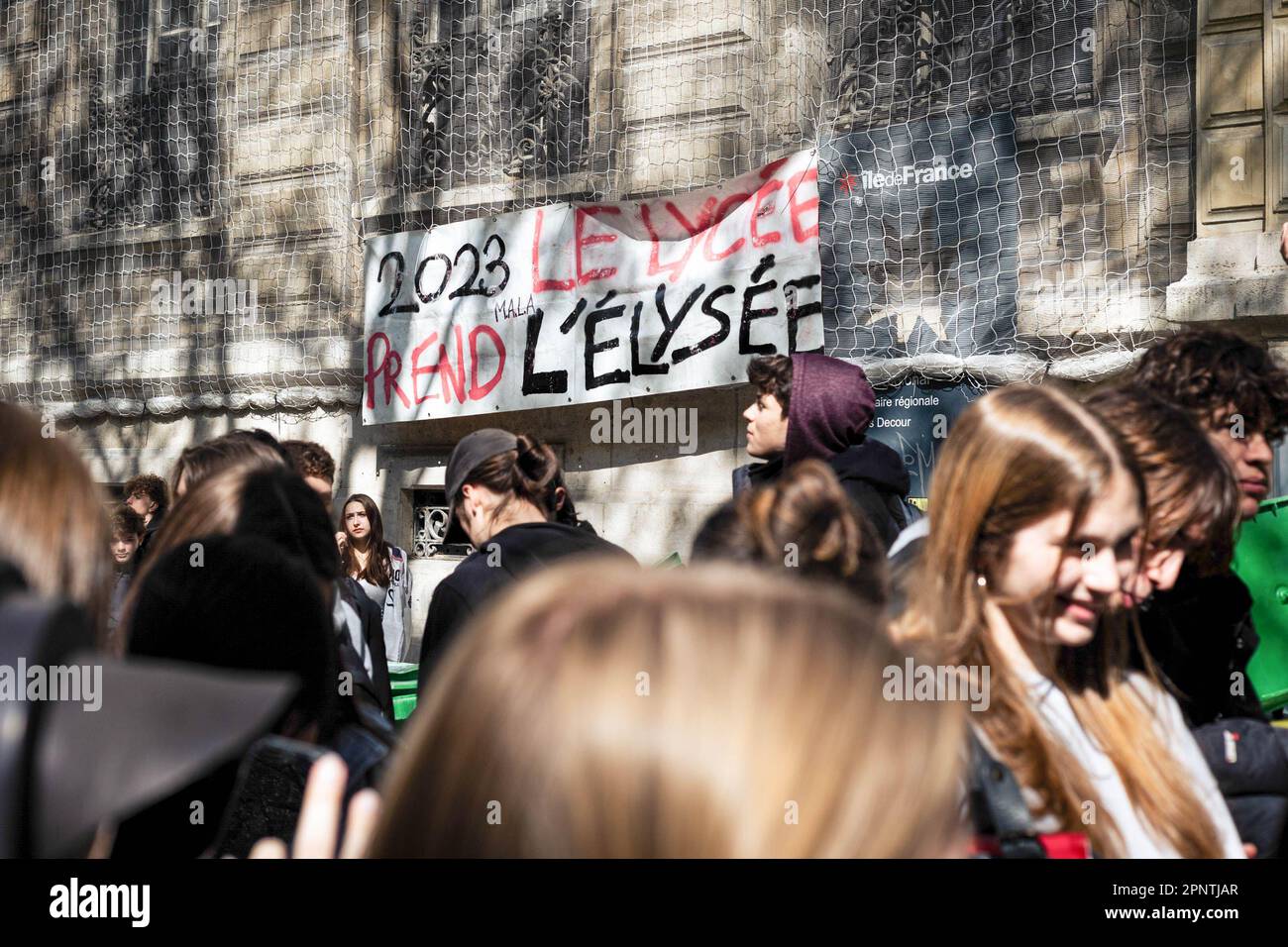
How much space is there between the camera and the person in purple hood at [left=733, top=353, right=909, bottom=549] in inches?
127

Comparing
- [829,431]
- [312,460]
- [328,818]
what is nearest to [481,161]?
[312,460]

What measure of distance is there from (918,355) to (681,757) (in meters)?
5.88

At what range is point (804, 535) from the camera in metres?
2.04

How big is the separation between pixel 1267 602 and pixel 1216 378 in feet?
3.12

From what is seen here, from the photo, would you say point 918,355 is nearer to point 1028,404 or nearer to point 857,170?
point 857,170

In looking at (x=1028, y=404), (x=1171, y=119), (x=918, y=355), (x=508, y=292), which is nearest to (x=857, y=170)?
(x=918, y=355)

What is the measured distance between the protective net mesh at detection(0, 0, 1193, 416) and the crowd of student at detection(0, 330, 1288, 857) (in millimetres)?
3056

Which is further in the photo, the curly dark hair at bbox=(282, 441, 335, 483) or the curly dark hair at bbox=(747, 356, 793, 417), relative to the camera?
the curly dark hair at bbox=(282, 441, 335, 483)

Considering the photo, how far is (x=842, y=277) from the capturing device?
658cm

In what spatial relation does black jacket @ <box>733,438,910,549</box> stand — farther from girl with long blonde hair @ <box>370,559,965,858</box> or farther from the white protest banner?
the white protest banner

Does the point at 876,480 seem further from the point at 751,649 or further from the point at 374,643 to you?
A: the point at 751,649

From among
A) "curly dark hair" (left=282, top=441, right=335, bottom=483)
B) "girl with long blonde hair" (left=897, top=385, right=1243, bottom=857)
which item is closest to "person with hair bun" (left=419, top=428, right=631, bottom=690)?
"curly dark hair" (left=282, top=441, right=335, bottom=483)

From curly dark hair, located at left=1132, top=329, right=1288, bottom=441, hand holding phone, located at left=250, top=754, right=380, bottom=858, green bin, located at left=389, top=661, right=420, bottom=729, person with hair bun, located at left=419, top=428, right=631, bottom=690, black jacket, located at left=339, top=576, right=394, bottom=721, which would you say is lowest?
green bin, located at left=389, top=661, right=420, bottom=729
